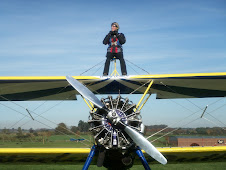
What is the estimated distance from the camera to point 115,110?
5.18 meters

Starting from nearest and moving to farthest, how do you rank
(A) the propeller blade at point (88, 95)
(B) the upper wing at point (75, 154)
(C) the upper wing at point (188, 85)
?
(A) the propeller blade at point (88, 95), (C) the upper wing at point (188, 85), (B) the upper wing at point (75, 154)

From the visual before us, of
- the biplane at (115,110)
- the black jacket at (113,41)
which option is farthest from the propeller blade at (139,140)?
the black jacket at (113,41)

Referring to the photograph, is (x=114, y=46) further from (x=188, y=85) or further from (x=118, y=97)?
(x=188, y=85)

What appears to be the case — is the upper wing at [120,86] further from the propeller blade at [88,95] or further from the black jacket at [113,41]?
the black jacket at [113,41]

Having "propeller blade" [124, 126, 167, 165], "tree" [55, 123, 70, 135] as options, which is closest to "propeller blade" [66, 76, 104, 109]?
"propeller blade" [124, 126, 167, 165]

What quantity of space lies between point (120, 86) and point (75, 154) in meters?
1.99

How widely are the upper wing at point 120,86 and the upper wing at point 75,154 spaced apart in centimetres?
147

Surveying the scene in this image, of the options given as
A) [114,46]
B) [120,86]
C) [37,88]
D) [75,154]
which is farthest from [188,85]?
[37,88]

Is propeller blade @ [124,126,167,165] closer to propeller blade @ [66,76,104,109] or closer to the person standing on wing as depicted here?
propeller blade @ [66,76,104,109]

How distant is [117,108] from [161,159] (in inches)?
48.7

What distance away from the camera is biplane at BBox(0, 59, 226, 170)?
16.7 feet

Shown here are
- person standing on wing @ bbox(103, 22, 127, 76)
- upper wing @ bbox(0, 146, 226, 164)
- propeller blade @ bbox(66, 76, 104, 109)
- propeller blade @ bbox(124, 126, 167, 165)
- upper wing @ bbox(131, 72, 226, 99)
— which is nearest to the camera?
propeller blade @ bbox(124, 126, 167, 165)

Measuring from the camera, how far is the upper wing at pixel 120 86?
622 centimetres

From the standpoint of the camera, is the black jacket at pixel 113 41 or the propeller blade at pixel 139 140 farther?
the black jacket at pixel 113 41
